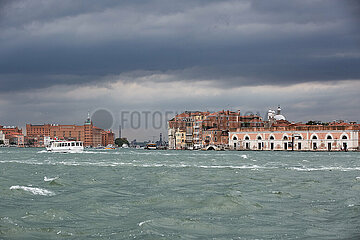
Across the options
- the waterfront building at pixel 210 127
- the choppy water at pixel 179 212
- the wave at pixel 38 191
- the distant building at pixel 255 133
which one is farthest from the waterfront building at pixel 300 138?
the wave at pixel 38 191

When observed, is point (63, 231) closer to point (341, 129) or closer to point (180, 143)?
point (341, 129)

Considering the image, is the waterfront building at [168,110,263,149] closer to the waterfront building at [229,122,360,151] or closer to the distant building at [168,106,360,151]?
the distant building at [168,106,360,151]

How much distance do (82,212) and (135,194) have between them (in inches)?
175

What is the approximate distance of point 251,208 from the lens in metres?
14.8

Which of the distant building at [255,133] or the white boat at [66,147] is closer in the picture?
the white boat at [66,147]

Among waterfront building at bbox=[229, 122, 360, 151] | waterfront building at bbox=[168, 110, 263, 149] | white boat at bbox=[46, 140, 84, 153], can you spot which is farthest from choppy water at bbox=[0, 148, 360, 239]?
waterfront building at bbox=[168, 110, 263, 149]

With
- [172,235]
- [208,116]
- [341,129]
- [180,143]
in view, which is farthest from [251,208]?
[180,143]

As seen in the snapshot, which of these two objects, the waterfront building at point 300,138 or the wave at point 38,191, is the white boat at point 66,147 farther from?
the wave at point 38,191

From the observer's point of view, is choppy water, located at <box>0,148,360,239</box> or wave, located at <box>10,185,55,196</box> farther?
wave, located at <box>10,185,55,196</box>

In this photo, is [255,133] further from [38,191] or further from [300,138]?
[38,191]

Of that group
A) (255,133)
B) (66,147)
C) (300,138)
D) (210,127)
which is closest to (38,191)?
(66,147)

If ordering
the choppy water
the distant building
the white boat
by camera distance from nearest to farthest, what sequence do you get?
1. the choppy water
2. the white boat
3. the distant building

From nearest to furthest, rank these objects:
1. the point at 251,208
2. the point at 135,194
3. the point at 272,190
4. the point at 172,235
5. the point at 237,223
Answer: the point at 172,235 → the point at 237,223 → the point at 251,208 → the point at 135,194 → the point at 272,190

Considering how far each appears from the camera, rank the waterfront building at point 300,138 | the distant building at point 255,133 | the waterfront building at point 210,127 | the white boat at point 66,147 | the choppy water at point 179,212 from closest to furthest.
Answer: the choppy water at point 179,212 < the white boat at point 66,147 < the waterfront building at point 300,138 < the distant building at point 255,133 < the waterfront building at point 210,127
